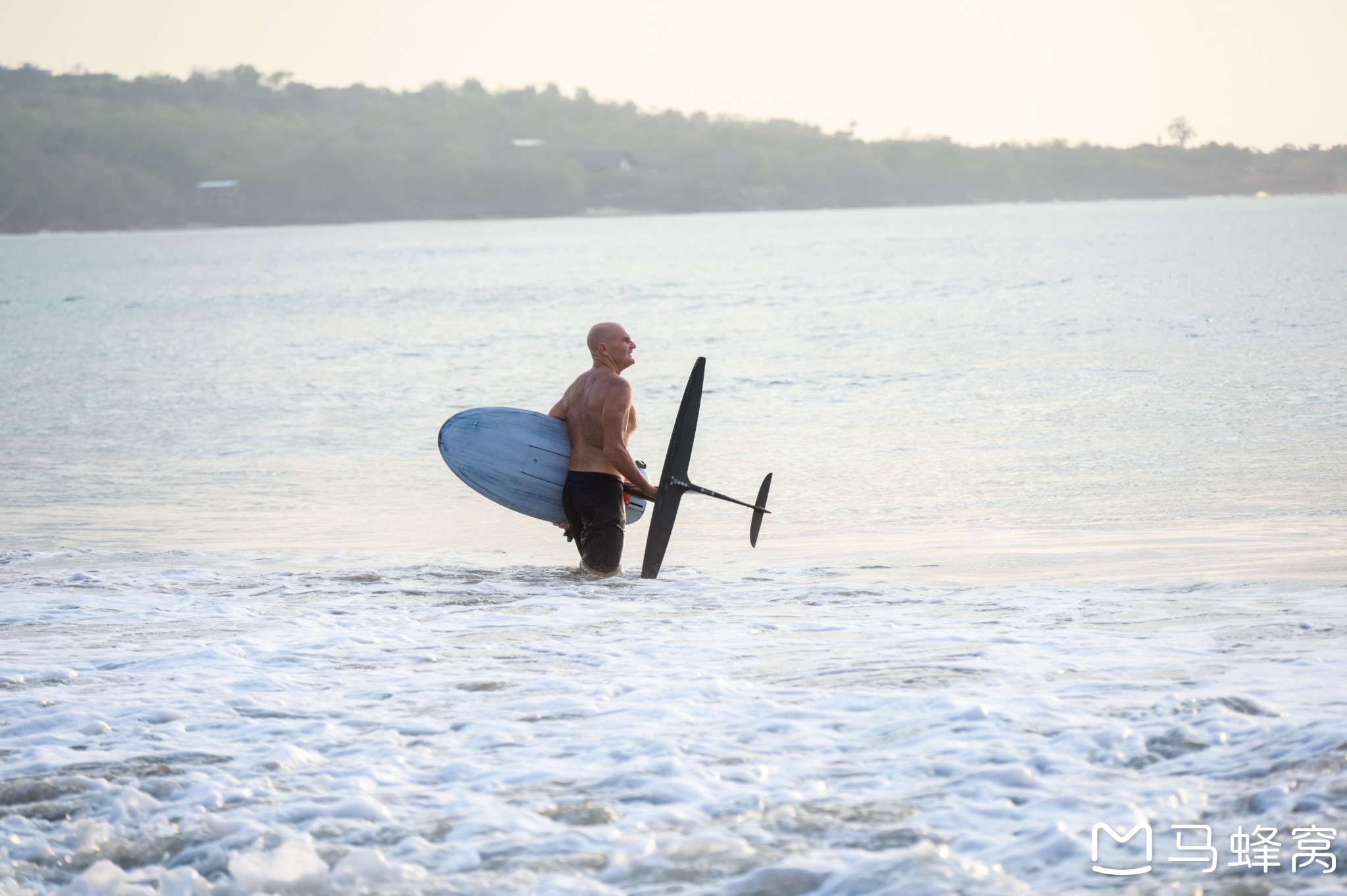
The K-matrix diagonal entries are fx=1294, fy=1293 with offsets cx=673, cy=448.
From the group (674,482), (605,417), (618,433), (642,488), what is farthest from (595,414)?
(674,482)

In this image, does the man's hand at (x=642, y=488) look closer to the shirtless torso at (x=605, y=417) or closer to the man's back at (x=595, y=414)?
the shirtless torso at (x=605, y=417)

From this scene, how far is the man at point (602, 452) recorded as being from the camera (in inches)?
310

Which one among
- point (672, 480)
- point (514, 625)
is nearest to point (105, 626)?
point (514, 625)

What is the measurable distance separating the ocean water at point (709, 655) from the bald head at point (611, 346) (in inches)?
54.5

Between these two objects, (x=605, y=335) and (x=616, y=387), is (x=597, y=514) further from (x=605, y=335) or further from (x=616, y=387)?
(x=605, y=335)

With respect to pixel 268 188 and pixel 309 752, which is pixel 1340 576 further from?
pixel 268 188

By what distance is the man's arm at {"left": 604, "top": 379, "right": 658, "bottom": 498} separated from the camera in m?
7.83

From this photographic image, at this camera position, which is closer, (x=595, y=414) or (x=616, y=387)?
(x=616, y=387)

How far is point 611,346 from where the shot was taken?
25.8 feet

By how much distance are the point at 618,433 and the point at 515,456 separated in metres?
0.86

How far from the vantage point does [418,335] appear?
37.1 m

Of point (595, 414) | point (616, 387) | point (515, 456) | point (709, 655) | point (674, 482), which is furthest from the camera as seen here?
point (515, 456)

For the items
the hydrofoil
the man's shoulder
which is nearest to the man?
the man's shoulder

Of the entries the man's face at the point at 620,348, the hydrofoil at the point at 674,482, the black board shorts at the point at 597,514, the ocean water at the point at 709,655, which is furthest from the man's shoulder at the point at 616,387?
the ocean water at the point at 709,655
